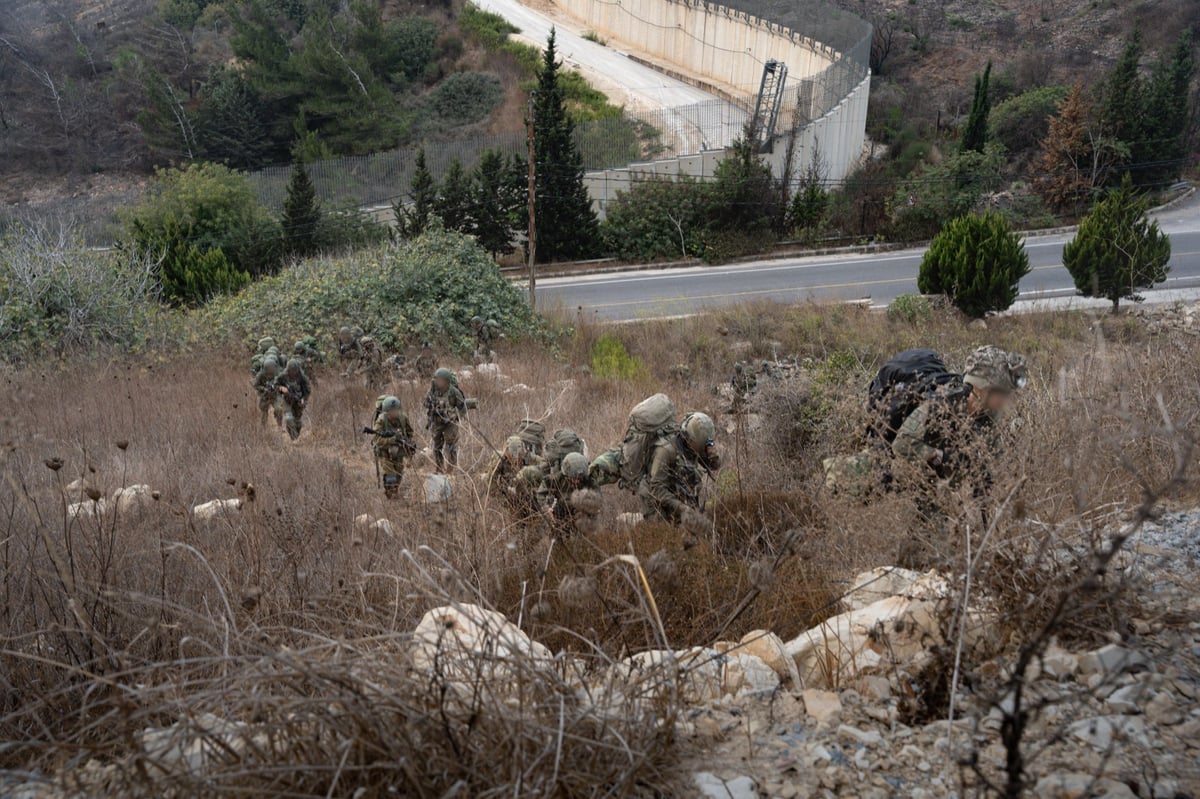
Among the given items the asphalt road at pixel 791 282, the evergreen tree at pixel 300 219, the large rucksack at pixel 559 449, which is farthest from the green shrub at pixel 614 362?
the evergreen tree at pixel 300 219

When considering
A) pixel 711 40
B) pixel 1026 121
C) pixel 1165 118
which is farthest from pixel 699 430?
pixel 711 40

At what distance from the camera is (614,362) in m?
13.8

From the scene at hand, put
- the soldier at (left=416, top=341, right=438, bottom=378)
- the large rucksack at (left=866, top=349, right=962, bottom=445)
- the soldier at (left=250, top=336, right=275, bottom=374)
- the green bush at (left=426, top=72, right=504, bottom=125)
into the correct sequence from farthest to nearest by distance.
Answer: the green bush at (left=426, top=72, right=504, bottom=125) < the soldier at (left=416, top=341, right=438, bottom=378) < the soldier at (left=250, top=336, right=275, bottom=374) < the large rucksack at (left=866, top=349, right=962, bottom=445)

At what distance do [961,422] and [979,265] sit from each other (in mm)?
12704

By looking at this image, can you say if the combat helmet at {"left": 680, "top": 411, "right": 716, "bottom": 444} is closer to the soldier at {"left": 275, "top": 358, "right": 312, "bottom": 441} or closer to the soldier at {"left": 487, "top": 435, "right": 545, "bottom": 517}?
the soldier at {"left": 487, "top": 435, "right": 545, "bottom": 517}

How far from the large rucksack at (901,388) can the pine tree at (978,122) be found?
23540mm

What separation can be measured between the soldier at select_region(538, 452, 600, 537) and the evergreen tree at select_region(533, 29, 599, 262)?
18.2 m

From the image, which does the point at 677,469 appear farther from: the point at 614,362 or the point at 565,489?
the point at 614,362

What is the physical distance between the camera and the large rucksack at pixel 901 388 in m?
5.11

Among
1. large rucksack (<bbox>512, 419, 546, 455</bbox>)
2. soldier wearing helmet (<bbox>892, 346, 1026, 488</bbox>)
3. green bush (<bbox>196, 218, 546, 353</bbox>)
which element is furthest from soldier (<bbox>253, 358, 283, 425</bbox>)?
soldier wearing helmet (<bbox>892, 346, 1026, 488</bbox>)

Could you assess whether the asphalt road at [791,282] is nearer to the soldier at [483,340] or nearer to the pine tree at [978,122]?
the soldier at [483,340]

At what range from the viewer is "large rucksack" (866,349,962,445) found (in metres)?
5.11

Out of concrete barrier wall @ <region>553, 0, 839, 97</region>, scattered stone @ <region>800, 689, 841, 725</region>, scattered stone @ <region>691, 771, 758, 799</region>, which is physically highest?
concrete barrier wall @ <region>553, 0, 839, 97</region>

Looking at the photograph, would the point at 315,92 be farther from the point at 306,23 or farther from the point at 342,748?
the point at 342,748
